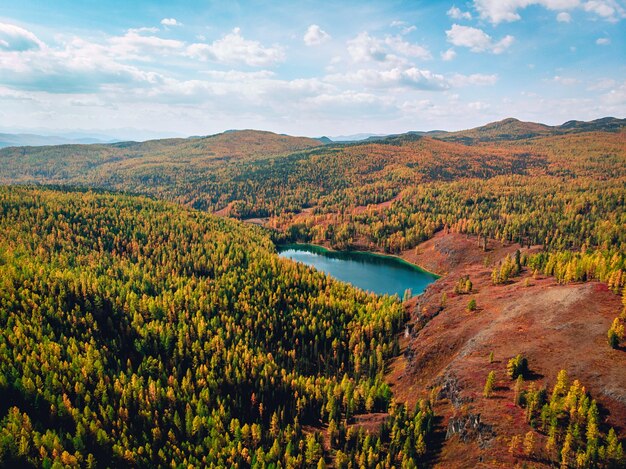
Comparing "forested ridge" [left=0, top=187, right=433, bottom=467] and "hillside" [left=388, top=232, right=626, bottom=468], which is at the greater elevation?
"hillside" [left=388, top=232, right=626, bottom=468]

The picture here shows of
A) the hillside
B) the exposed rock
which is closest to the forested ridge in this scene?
the exposed rock

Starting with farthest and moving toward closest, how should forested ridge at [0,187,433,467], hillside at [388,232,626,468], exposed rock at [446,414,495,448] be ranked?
forested ridge at [0,187,433,467] → exposed rock at [446,414,495,448] → hillside at [388,232,626,468]

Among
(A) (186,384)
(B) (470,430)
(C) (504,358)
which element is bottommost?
(A) (186,384)

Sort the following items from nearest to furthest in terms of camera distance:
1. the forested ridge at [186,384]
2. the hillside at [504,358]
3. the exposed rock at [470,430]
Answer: the hillside at [504,358]
the exposed rock at [470,430]
the forested ridge at [186,384]

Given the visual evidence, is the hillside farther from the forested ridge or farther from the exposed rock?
the forested ridge

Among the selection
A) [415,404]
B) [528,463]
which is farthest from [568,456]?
[415,404]

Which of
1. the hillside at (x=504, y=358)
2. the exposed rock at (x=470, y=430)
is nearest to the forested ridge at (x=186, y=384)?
the exposed rock at (x=470, y=430)

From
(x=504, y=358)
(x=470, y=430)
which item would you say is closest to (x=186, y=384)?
(x=470, y=430)

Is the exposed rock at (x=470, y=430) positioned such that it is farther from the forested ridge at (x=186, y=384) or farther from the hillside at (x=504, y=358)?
the forested ridge at (x=186, y=384)

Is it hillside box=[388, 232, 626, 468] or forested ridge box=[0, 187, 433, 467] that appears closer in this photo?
hillside box=[388, 232, 626, 468]

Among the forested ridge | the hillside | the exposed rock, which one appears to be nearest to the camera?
the hillside

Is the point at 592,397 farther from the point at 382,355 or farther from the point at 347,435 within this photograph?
the point at 382,355

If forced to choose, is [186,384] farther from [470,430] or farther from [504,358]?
[504,358]
